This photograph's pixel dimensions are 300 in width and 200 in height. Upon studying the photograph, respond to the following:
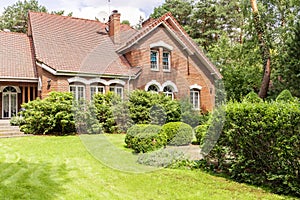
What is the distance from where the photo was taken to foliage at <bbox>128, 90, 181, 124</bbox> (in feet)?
33.9

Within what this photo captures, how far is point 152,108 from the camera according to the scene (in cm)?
1273

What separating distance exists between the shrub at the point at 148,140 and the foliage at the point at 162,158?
0.41 m

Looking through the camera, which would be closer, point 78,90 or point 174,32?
point 78,90

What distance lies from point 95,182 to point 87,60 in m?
6.57

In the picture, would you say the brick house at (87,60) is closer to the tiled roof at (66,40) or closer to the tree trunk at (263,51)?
the tiled roof at (66,40)

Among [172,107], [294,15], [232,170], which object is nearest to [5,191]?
[232,170]

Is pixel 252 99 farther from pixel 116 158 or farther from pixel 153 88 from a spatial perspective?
pixel 116 158

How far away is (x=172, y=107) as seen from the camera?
10344 millimetres

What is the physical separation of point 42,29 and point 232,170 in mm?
15701

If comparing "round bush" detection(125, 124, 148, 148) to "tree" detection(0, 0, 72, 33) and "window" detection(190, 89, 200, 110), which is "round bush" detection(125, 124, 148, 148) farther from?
"tree" detection(0, 0, 72, 33)

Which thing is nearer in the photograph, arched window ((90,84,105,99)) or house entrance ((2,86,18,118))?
arched window ((90,84,105,99))

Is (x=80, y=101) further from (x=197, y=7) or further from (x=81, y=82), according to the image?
(x=197, y=7)

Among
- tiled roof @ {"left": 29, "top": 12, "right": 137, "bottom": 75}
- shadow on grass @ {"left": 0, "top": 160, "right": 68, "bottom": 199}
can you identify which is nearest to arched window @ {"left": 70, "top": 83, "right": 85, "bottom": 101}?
tiled roof @ {"left": 29, "top": 12, "right": 137, "bottom": 75}

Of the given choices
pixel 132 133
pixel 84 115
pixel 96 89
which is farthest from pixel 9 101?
pixel 132 133
